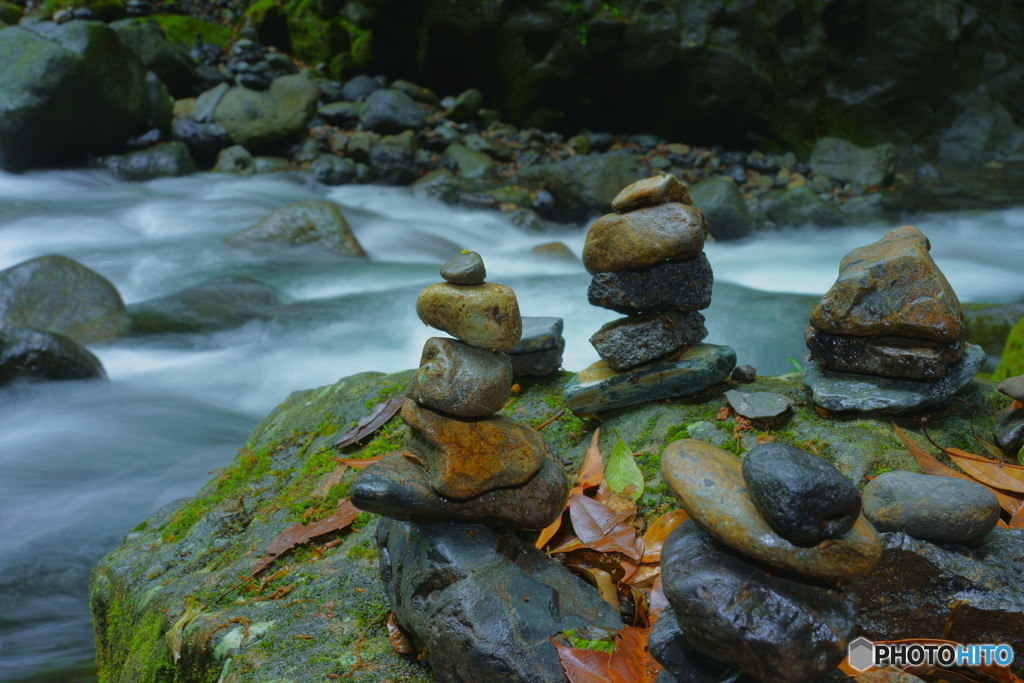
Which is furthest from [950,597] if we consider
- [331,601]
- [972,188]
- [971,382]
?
[972,188]

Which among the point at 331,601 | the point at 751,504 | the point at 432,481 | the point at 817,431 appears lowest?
the point at 331,601

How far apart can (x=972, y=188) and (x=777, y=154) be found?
3847 mm

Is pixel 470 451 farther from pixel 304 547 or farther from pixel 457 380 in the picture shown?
pixel 304 547

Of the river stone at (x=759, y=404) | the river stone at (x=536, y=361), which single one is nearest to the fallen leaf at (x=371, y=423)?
the river stone at (x=536, y=361)

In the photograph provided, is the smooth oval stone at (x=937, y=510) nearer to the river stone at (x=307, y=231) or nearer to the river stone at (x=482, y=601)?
the river stone at (x=482, y=601)

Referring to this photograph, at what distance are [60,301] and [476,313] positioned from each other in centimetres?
636

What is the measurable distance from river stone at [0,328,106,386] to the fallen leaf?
3872 mm

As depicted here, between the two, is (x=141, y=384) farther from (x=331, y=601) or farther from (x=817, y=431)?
(x=817, y=431)

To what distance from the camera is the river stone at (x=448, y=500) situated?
2.20 metres

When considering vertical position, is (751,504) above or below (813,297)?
above

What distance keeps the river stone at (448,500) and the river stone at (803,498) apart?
0.87m

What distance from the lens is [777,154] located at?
16.9 meters

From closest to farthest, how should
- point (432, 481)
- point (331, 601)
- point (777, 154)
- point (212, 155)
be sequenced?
point (432, 481) < point (331, 601) < point (212, 155) < point (777, 154)

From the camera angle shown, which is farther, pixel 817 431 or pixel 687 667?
pixel 817 431
